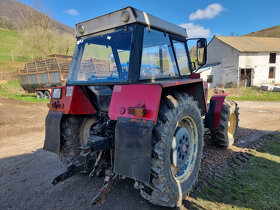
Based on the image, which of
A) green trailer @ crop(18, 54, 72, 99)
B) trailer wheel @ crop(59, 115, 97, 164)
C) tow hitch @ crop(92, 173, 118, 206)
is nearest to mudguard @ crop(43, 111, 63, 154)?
trailer wheel @ crop(59, 115, 97, 164)

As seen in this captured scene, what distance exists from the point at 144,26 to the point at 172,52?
0.80 meters

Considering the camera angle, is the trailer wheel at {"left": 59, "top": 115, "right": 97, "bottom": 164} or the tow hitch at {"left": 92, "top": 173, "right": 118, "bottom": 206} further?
the trailer wheel at {"left": 59, "top": 115, "right": 97, "bottom": 164}

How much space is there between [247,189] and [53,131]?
298 centimetres

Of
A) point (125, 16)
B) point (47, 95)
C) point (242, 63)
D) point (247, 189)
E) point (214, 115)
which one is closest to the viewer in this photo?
point (125, 16)

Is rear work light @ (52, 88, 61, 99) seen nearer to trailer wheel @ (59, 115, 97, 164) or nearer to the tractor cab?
the tractor cab

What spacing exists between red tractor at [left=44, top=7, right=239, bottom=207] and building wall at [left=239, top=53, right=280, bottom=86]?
21815 mm

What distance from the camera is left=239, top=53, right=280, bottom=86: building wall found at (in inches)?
865

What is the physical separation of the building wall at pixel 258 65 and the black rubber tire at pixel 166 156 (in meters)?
22.9

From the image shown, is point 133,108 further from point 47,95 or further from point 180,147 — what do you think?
point 47,95

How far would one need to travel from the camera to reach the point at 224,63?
76.9ft

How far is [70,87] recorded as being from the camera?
2.91m

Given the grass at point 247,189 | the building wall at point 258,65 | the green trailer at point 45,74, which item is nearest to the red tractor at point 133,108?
the grass at point 247,189

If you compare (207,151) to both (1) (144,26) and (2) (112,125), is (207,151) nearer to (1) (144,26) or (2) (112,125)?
(2) (112,125)

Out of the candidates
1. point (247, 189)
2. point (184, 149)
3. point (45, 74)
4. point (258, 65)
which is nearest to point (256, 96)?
point (258, 65)
